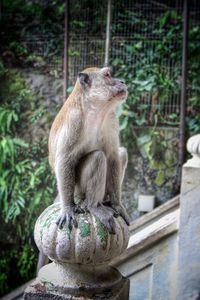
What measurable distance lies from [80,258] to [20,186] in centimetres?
450

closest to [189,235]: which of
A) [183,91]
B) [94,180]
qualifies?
[94,180]

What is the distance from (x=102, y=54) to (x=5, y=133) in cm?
191

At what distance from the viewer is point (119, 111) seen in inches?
266

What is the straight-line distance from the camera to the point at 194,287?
3961 mm

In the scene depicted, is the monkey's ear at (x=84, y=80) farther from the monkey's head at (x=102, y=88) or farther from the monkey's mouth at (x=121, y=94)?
the monkey's mouth at (x=121, y=94)

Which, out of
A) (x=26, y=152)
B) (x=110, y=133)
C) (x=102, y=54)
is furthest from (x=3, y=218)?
(x=110, y=133)

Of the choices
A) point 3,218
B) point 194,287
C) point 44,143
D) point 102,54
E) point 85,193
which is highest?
point 102,54

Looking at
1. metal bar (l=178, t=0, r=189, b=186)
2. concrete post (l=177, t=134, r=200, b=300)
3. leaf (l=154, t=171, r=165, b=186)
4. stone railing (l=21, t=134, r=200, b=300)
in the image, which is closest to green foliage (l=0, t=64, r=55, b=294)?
leaf (l=154, t=171, r=165, b=186)

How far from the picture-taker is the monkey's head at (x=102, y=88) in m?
3.06

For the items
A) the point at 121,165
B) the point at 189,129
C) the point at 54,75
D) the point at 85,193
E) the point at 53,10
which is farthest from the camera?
the point at 53,10

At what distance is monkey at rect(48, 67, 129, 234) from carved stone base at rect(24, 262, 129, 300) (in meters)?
0.36

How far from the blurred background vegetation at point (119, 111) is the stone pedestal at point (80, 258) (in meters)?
3.88

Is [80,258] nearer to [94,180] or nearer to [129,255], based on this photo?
[94,180]

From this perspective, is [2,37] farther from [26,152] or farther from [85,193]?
[85,193]
